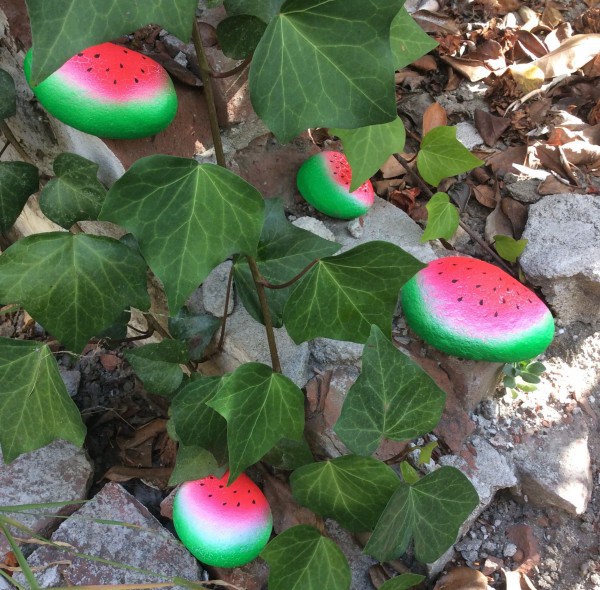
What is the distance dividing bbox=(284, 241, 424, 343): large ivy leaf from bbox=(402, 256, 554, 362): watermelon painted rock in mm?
266

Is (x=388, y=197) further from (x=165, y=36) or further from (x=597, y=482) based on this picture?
(x=597, y=482)

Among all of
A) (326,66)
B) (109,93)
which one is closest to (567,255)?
(326,66)

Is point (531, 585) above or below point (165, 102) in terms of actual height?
below

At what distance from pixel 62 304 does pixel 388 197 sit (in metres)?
0.94

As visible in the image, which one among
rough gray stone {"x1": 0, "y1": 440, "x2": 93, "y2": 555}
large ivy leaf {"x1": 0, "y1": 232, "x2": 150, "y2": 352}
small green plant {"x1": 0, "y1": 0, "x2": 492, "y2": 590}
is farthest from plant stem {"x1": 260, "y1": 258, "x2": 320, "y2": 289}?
rough gray stone {"x1": 0, "y1": 440, "x2": 93, "y2": 555}

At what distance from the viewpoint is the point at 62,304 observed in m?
0.98

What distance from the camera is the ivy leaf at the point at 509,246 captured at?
1424 mm

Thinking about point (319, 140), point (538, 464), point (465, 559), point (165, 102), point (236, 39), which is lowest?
point (465, 559)

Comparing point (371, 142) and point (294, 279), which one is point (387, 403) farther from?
point (371, 142)

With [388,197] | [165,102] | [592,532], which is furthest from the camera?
[388,197]

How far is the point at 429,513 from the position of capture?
A: 0.99 meters

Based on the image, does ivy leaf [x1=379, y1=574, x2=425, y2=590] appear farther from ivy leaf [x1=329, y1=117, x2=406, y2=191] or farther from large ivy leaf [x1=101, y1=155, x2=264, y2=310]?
ivy leaf [x1=329, y1=117, x2=406, y2=191]

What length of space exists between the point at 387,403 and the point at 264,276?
33cm

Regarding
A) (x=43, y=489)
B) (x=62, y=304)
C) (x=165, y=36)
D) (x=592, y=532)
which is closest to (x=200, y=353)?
(x=62, y=304)
